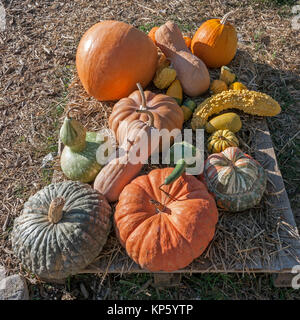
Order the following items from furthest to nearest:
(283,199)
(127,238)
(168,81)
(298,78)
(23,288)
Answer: (298,78) < (168,81) < (283,199) < (23,288) < (127,238)

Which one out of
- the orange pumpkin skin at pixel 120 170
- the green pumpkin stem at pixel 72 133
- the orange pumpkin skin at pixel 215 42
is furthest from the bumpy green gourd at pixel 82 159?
the orange pumpkin skin at pixel 215 42

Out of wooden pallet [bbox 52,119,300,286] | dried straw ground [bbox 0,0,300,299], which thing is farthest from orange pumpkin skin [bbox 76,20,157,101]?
wooden pallet [bbox 52,119,300,286]

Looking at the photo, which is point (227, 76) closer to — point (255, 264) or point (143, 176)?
point (143, 176)

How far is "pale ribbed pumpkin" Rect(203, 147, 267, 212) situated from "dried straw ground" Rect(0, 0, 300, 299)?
202 millimetres

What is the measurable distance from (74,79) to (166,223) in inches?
109

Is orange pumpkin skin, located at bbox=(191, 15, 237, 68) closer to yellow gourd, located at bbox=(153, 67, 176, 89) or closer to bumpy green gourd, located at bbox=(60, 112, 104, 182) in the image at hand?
yellow gourd, located at bbox=(153, 67, 176, 89)

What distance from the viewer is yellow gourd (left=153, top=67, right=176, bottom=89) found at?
3.96 m

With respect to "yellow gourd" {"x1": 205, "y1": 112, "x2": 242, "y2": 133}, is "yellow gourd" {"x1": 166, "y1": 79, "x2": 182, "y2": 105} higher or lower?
higher

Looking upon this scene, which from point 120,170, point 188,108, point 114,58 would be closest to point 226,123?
point 188,108

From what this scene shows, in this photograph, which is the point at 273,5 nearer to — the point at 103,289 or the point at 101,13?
the point at 101,13

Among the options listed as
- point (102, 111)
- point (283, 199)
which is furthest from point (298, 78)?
point (102, 111)

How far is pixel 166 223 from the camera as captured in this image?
109 inches

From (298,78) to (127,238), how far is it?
3.71 m

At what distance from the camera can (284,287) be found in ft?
10.5
